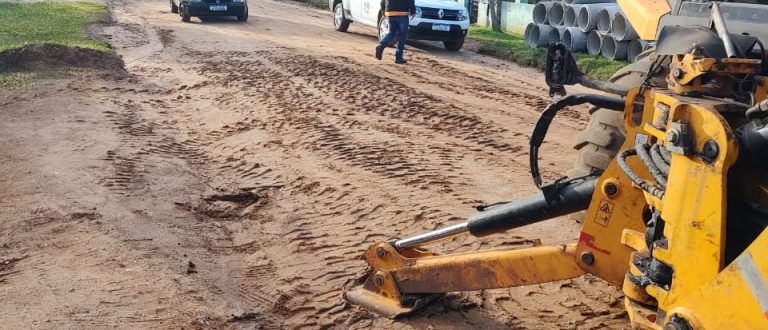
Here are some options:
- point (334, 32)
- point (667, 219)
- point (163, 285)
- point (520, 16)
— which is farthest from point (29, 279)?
point (520, 16)

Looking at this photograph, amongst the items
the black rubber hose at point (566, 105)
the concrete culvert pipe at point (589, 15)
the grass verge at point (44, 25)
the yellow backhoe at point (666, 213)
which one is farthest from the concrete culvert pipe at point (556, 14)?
the black rubber hose at point (566, 105)

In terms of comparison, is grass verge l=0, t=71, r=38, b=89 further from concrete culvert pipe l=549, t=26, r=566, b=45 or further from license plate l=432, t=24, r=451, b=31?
concrete culvert pipe l=549, t=26, r=566, b=45

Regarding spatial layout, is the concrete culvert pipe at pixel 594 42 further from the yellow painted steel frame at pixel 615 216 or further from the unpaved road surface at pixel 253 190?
the yellow painted steel frame at pixel 615 216

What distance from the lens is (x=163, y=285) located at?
15.3ft

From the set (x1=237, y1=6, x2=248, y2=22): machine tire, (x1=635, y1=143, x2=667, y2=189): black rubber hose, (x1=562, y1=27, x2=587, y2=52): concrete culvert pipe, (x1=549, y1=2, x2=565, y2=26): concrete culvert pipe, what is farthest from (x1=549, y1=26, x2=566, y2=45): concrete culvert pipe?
→ (x1=635, y1=143, x2=667, y2=189): black rubber hose

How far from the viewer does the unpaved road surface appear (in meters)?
4.40

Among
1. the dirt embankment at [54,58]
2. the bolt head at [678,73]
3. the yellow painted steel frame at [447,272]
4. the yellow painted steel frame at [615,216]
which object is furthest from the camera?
the dirt embankment at [54,58]

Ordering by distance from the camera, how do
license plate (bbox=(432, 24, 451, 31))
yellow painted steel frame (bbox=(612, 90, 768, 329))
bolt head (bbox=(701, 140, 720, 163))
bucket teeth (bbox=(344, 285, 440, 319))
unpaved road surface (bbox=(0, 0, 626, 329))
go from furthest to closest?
license plate (bbox=(432, 24, 451, 31)) → unpaved road surface (bbox=(0, 0, 626, 329)) → bucket teeth (bbox=(344, 285, 440, 319)) → bolt head (bbox=(701, 140, 720, 163)) → yellow painted steel frame (bbox=(612, 90, 768, 329))

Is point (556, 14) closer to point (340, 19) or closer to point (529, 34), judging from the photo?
point (529, 34)

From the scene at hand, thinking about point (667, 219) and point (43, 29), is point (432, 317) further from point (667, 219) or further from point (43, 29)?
point (43, 29)

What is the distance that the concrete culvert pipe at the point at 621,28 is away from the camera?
1414cm

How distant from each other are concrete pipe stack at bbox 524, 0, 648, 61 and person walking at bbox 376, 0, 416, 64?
2836 millimetres

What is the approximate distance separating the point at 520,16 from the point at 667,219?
1781 centimetres

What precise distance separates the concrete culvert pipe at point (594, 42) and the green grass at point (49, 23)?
9.41 metres
